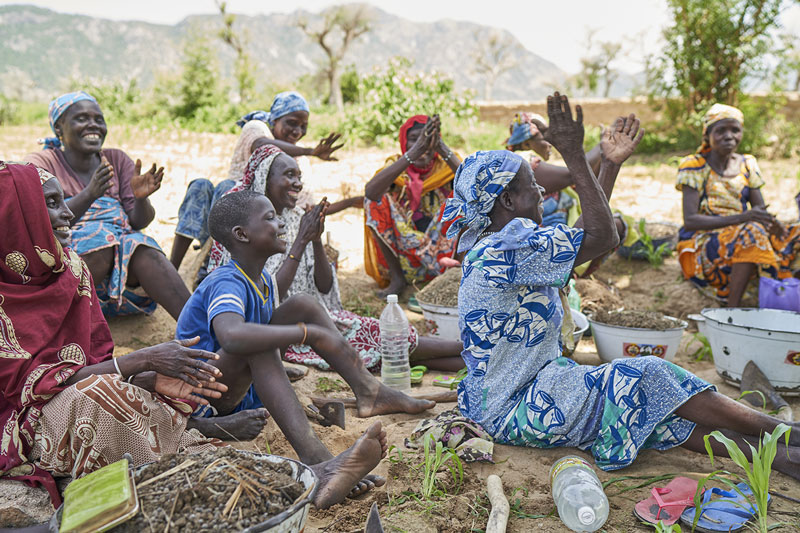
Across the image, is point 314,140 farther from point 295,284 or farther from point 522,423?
point 522,423

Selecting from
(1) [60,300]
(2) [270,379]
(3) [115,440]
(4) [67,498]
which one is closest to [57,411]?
(3) [115,440]

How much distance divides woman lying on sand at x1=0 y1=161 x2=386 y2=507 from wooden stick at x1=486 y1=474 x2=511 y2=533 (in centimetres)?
47

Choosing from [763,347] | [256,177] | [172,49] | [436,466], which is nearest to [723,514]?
[436,466]

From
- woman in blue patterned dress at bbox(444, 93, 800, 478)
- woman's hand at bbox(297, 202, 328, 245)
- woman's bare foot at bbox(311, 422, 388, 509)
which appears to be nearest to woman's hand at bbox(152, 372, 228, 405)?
woman's bare foot at bbox(311, 422, 388, 509)

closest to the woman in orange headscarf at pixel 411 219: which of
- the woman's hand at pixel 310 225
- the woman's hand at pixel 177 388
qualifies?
the woman's hand at pixel 310 225

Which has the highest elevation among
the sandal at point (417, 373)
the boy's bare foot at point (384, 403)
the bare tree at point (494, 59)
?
the bare tree at point (494, 59)

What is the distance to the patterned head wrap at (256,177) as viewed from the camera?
3.90m

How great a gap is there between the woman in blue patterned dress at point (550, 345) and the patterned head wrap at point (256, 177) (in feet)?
5.19

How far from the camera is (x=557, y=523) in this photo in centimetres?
222

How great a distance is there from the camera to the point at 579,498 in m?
2.21

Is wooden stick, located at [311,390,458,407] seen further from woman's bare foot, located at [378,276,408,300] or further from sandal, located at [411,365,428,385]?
woman's bare foot, located at [378,276,408,300]

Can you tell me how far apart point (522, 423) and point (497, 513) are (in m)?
0.58

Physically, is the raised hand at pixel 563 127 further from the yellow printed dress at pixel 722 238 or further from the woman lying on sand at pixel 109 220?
the yellow printed dress at pixel 722 238

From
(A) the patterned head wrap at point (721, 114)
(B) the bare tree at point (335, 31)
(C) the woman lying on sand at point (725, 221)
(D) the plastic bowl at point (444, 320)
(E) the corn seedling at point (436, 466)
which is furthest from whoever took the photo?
(B) the bare tree at point (335, 31)
